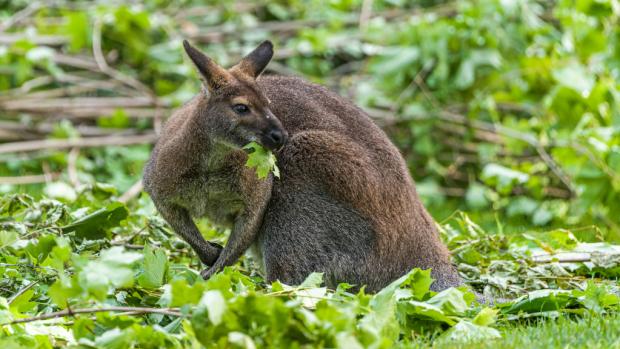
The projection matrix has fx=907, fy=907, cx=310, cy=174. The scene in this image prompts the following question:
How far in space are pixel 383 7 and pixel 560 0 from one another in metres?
2.76

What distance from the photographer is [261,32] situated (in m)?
11.4

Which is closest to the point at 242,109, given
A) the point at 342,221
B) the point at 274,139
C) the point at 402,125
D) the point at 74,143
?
the point at 274,139

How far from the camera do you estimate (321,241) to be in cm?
520

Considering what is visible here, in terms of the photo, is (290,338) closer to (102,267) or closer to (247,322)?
(247,322)

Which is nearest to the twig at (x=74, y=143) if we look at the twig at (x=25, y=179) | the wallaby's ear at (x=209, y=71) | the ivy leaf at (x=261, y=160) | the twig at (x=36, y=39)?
the twig at (x=25, y=179)

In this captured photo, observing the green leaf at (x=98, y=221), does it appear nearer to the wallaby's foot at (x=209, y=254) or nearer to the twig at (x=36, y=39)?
the wallaby's foot at (x=209, y=254)

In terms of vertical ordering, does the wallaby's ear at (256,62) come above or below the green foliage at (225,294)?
above

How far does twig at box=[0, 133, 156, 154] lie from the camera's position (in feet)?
31.2

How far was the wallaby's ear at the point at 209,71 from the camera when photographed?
5082 millimetres

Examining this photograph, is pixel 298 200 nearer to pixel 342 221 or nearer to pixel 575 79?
pixel 342 221

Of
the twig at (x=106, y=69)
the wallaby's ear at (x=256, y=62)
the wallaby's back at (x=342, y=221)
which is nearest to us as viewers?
the wallaby's back at (x=342, y=221)

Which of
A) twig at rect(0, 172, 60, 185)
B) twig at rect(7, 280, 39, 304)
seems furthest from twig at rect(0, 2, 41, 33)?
twig at rect(7, 280, 39, 304)

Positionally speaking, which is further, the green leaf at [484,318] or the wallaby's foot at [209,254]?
the wallaby's foot at [209,254]

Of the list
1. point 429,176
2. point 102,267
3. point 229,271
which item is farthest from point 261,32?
point 102,267
